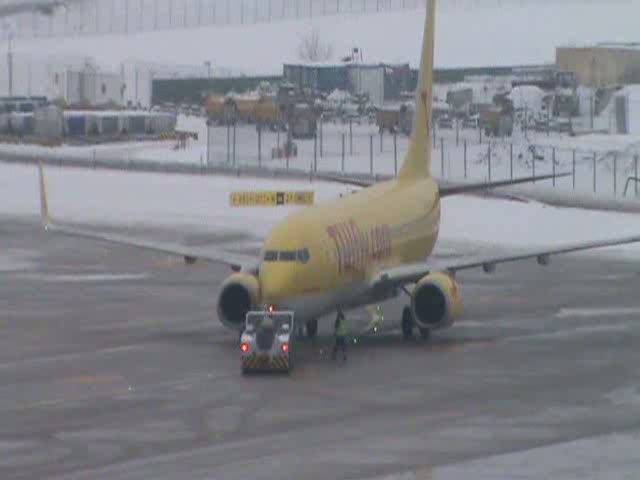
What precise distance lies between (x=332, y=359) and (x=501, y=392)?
18.0ft

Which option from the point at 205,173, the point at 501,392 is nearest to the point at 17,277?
the point at 501,392

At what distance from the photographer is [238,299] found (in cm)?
3850

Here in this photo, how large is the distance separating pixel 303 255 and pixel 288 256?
1.08 ft

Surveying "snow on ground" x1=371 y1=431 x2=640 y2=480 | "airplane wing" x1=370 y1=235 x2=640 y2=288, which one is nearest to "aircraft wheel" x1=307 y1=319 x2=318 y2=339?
"airplane wing" x1=370 y1=235 x2=640 y2=288

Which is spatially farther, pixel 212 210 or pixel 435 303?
pixel 212 210

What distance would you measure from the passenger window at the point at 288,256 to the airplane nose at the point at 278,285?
21 centimetres

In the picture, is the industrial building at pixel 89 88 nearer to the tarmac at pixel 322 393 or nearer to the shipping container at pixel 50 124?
the shipping container at pixel 50 124

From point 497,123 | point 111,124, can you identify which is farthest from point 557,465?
point 111,124

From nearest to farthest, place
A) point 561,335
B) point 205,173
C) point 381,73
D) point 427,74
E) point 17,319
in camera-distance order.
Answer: point 561,335
point 17,319
point 427,74
point 205,173
point 381,73

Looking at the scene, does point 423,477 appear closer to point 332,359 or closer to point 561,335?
point 332,359

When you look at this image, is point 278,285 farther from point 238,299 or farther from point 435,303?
point 435,303

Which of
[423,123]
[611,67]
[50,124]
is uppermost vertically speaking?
[611,67]

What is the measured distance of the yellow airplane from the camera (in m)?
37.6

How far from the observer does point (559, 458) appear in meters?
26.4
